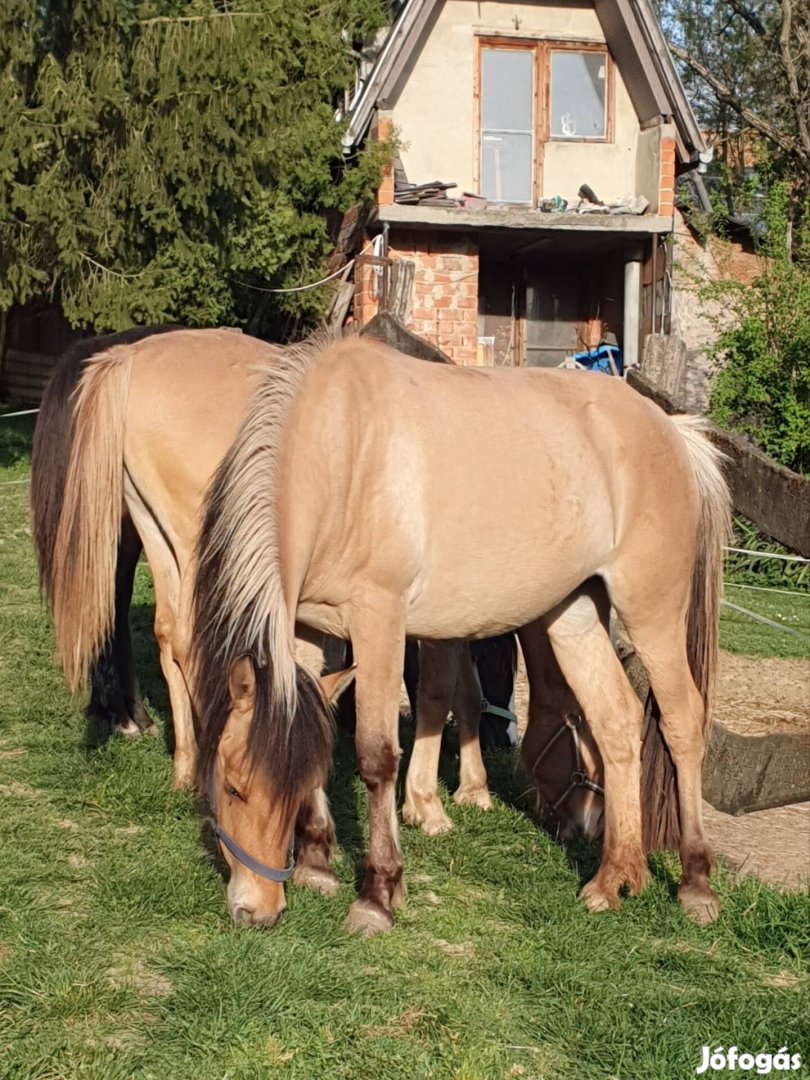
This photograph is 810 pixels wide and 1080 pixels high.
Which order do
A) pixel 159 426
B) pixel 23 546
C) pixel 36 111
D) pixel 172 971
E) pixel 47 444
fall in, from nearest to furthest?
pixel 172 971, pixel 159 426, pixel 47 444, pixel 23 546, pixel 36 111

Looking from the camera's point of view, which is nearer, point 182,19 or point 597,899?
point 597,899

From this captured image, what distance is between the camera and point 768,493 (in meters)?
4.55

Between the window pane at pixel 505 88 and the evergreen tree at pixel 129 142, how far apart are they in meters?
4.17

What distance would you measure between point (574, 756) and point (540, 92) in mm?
15117

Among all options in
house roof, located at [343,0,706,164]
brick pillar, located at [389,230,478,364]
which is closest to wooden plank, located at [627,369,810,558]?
brick pillar, located at [389,230,478,364]

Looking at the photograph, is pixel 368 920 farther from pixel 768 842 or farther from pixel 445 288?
pixel 445 288

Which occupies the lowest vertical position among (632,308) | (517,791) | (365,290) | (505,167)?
(517,791)

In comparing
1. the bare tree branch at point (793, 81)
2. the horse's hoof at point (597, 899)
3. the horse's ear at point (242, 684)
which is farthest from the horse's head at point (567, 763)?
the bare tree branch at point (793, 81)

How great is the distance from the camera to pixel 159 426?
4.93 m

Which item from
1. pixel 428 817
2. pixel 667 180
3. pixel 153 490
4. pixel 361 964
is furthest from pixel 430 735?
pixel 667 180

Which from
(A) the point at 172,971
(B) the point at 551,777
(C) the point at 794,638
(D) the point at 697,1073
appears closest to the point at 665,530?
(B) the point at 551,777

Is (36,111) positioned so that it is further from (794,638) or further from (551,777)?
(551,777)

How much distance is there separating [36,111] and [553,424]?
32.7ft

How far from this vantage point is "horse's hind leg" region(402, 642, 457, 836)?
195 inches
